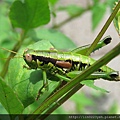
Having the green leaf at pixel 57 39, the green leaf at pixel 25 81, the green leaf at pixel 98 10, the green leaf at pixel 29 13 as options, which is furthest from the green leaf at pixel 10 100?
the green leaf at pixel 98 10

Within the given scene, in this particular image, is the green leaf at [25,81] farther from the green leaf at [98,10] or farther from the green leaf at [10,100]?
the green leaf at [98,10]

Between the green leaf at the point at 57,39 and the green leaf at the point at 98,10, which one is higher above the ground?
the green leaf at the point at 98,10

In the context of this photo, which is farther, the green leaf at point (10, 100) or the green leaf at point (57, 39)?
the green leaf at point (57, 39)

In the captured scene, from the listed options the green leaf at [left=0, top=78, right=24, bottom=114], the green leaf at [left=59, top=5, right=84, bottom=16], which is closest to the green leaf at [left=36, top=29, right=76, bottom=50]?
the green leaf at [left=59, top=5, right=84, bottom=16]

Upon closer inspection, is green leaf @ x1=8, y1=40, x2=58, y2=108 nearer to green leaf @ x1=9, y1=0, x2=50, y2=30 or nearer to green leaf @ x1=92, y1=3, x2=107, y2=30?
green leaf @ x1=9, y1=0, x2=50, y2=30

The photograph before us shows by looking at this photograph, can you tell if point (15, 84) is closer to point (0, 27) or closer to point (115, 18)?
point (115, 18)

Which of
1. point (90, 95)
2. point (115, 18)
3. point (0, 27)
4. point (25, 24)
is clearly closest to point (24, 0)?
point (25, 24)
